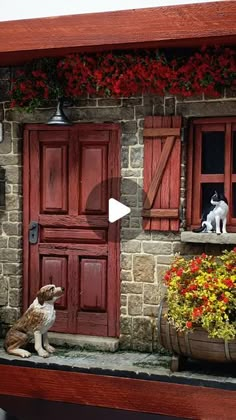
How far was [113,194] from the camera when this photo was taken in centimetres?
796

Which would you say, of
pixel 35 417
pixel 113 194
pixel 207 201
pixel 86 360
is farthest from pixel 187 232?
pixel 35 417

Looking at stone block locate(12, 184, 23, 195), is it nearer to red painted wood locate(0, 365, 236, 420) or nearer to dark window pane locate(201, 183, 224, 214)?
red painted wood locate(0, 365, 236, 420)

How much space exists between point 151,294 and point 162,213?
2.89ft

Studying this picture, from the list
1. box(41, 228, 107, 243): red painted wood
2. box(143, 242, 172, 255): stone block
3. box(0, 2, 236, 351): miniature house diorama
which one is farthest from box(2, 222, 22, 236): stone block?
box(143, 242, 172, 255): stone block

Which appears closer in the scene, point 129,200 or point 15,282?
point 129,200

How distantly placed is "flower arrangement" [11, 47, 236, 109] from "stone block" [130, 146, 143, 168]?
0.58m

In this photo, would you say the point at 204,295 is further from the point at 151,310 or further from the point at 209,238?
the point at 151,310

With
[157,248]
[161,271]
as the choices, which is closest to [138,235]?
[157,248]

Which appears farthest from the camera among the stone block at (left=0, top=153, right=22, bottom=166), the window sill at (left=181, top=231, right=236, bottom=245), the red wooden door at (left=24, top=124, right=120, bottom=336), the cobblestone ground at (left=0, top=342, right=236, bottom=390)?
the stone block at (left=0, top=153, right=22, bottom=166)

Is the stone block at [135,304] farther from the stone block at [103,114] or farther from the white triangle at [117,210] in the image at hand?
the stone block at [103,114]

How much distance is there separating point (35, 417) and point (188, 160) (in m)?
3.02

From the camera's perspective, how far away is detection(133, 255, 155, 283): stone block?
7805mm

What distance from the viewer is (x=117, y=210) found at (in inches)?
310

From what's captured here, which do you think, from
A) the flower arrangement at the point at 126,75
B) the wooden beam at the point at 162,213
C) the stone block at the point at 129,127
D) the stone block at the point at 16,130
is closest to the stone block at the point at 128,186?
the wooden beam at the point at 162,213
